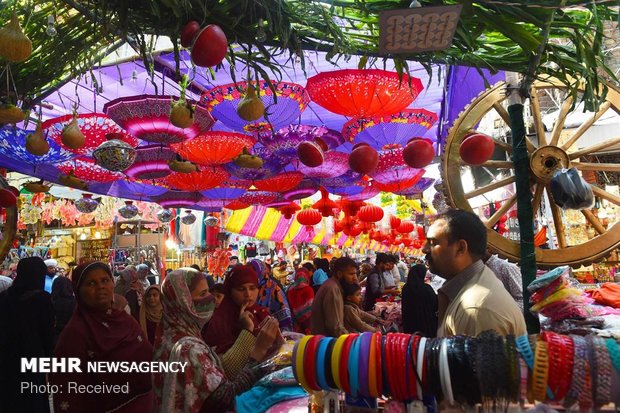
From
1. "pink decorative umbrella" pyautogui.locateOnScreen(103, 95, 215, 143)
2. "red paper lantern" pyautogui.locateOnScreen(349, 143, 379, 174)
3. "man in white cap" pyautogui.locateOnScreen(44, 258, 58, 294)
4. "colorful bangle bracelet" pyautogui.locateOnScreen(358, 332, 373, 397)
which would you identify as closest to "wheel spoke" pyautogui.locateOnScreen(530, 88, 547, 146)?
"red paper lantern" pyautogui.locateOnScreen(349, 143, 379, 174)

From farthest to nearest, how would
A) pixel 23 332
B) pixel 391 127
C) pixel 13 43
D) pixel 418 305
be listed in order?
pixel 391 127
pixel 418 305
pixel 23 332
pixel 13 43

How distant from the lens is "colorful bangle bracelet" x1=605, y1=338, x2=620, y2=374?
1051 millimetres

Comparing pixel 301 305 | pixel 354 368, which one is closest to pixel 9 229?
pixel 301 305

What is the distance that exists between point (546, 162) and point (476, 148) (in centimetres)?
39

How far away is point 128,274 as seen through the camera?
4930 millimetres

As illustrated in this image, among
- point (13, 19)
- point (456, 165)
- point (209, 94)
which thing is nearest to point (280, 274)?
point (209, 94)

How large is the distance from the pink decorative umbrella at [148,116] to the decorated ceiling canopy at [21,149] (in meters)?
0.72

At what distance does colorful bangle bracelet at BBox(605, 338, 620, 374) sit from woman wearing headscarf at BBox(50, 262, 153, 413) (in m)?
2.22

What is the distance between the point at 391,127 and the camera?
17.0 ft

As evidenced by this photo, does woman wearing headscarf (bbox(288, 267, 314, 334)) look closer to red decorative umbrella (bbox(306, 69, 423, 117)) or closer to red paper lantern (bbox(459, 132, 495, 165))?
red decorative umbrella (bbox(306, 69, 423, 117))

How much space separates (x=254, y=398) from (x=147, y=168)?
426 centimetres

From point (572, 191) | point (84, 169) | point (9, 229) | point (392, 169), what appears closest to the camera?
point (572, 191)

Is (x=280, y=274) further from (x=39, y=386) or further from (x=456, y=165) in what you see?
(x=456, y=165)

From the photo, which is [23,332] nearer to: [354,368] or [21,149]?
[21,149]
